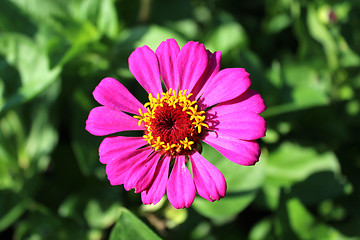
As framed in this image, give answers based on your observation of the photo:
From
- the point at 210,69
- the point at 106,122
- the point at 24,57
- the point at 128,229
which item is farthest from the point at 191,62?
the point at 24,57

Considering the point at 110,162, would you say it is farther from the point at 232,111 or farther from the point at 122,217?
the point at 232,111

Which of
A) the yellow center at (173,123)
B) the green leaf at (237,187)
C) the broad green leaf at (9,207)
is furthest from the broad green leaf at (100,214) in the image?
the yellow center at (173,123)

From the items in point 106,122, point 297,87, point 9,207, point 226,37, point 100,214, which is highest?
point 106,122

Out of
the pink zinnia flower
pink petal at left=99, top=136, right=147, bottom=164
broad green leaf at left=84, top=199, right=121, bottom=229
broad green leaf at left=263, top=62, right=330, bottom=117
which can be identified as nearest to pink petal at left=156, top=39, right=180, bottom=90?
the pink zinnia flower

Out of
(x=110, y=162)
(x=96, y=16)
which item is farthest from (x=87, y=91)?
(x=110, y=162)

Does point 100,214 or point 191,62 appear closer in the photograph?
point 191,62

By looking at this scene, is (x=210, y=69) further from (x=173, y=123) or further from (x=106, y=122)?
(x=106, y=122)

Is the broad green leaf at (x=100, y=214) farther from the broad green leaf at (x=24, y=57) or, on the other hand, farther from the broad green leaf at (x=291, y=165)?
the broad green leaf at (x=291, y=165)
